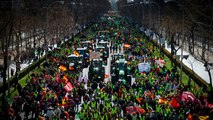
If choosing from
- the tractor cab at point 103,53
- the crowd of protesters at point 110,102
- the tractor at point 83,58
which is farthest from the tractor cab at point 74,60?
the crowd of protesters at point 110,102

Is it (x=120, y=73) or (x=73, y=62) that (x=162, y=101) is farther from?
(x=73, y=62)

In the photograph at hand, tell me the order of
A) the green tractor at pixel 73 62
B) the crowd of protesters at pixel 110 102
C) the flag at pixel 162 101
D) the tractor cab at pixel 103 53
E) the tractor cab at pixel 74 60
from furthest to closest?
the tractor cab at pixel 103 53
the tractor cab at pixel 74 60
the green tractor at pixel 73 62
the flag at pixel 162 101
the crowd of protesters at pixel 110 102

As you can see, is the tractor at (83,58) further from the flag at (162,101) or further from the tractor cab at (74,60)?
the flag at (162,101)

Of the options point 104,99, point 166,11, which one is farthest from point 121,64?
point 166,11

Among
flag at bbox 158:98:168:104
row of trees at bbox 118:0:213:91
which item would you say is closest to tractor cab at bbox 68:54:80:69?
row of trees at bbox 118:0:213:91

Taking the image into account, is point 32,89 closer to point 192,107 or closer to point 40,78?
point 40,78

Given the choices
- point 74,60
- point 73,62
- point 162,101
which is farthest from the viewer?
point 74,60

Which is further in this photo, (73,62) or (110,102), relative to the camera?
(73,62)

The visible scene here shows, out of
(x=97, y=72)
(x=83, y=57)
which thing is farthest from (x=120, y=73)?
(x=83, y=57)

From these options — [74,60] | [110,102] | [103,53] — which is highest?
[103,53]

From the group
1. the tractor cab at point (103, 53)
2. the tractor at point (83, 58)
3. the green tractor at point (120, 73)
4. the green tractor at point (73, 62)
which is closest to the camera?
the green tractor at point (120, 73)

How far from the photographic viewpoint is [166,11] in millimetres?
93875

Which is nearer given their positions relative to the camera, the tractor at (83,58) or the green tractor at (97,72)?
the green tractor at (97,72)

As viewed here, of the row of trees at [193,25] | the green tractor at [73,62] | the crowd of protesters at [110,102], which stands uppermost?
the row of trees at [193,25]
